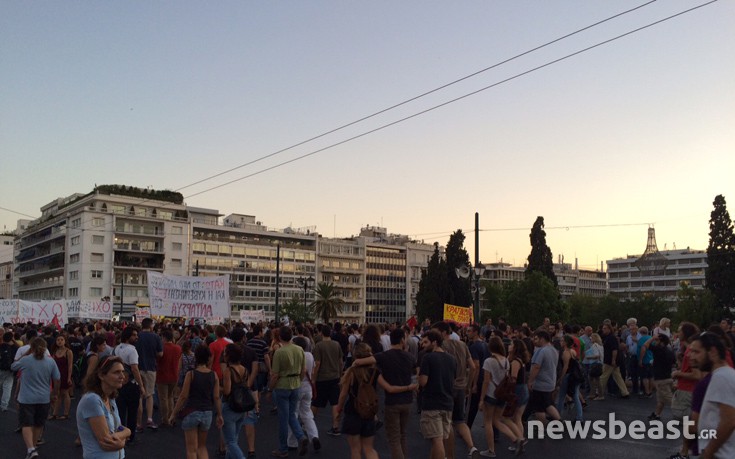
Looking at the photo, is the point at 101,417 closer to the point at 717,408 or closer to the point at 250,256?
the point at 717,408

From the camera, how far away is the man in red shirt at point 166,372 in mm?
A: 13898

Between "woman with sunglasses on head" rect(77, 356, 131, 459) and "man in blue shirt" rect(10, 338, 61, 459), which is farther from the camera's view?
"man in blue shirt" rect(10, 338, 61, 459)

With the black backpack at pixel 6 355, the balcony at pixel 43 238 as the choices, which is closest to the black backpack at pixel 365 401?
the black backpack at pixel 6 355

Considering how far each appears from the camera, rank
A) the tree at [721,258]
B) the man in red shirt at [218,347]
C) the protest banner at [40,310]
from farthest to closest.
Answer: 1. the tree at [721,258]
2. the protest banner at [40,310]
3. the man in red shirt at [218,347]

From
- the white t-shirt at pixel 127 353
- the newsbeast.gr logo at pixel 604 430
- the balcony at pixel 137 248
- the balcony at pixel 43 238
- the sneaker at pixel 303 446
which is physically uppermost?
the balcony at pixel 43 238

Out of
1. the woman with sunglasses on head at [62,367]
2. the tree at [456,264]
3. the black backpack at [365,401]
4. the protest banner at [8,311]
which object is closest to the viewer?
the black backpack at [365,401]

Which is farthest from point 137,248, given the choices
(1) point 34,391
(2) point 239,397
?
(2) point 239,397

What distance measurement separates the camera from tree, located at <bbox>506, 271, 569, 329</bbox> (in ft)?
242

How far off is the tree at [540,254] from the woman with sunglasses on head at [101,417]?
3032 inches

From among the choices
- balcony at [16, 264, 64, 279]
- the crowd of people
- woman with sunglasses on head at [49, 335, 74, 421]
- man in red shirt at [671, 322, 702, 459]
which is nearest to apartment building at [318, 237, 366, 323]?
balcony at [16, 264, 64, 279]

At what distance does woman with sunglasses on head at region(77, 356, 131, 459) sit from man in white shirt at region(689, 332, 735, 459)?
4.59 m

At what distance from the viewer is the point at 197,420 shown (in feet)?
27.8

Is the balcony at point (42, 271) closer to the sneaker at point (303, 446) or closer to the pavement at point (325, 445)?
the pavement at point (325, 445)

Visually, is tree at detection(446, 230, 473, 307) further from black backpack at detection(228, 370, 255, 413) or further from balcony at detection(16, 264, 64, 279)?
black backpack at detection(228, 370, 255, 413)
